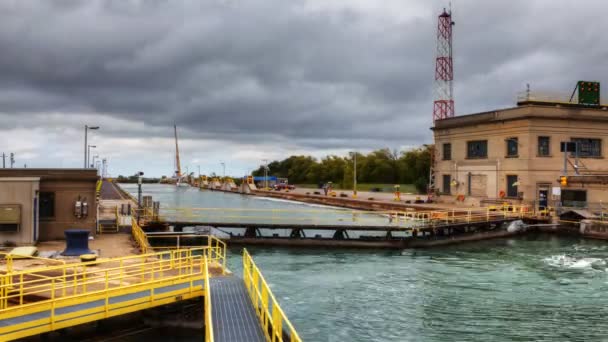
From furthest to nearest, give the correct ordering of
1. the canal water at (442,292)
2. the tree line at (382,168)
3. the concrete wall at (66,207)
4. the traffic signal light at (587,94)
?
the tree line at (382,168) → the traffic signal light at (587,94) → the concrete wall at (66,207) → the canal water at (442,292)

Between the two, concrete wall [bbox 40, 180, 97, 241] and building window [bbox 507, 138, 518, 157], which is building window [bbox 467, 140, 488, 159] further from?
concrete wall [bbox 40, 180, 97, 241]

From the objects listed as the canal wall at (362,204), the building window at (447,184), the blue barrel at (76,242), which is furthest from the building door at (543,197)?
the blue barrel at (76,242)

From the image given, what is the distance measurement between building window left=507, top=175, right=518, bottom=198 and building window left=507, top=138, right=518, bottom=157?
222 cm

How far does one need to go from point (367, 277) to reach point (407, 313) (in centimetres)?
691

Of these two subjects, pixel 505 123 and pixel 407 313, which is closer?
pixel 407 313

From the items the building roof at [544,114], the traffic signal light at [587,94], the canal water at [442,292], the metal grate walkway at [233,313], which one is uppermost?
the traffic signal light at [587,94]

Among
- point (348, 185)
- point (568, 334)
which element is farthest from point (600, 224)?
point (348, 185)

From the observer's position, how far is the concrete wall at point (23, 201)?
24.9 m

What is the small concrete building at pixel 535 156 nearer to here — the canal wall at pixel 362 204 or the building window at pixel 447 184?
the building window at pixel 447 184

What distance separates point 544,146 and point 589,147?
5.65 meters

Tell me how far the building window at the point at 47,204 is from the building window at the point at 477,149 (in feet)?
142

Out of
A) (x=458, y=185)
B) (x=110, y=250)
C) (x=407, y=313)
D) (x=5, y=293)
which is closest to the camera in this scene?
(x=5, y=293)

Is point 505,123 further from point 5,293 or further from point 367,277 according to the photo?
point 5,293

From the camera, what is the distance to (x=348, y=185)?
147 m
